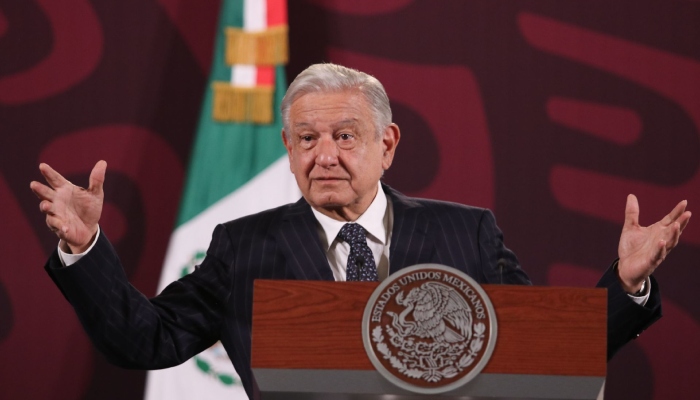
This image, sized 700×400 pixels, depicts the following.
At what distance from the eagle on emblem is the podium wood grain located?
0.05 meters

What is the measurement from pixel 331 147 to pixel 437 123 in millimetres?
1493

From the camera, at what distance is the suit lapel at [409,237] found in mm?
2031

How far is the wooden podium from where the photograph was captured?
4.64 ft

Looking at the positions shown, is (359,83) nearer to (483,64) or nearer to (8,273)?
(483,64)

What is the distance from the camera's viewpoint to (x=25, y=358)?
11.1 feet

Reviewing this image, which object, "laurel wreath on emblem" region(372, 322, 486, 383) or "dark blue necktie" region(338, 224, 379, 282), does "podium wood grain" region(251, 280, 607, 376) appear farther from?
"dark blue necktie" region(338, 224, 379, 282)

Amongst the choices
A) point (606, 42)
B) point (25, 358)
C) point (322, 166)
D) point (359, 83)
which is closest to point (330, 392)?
point (322, 166)

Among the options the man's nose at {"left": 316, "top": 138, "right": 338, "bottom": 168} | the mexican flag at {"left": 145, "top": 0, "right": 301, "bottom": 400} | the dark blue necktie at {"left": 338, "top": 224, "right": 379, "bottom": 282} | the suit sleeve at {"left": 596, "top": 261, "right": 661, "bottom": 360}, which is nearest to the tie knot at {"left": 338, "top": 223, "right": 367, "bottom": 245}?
the dark blue necktie at {"left": 338, "top": 224, "right": 379, "bottom": 282}

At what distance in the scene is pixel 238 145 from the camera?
11.4 ft

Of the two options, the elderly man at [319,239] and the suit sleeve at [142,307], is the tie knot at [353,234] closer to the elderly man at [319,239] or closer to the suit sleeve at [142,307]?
the elderly man at [319,239]

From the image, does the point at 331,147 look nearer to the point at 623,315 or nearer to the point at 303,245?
the point at 303,245

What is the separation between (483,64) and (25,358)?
6.75 ft

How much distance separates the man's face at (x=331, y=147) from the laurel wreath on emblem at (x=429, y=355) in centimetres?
71

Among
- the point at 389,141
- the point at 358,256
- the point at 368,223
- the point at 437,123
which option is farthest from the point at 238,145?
the point at 358,256
